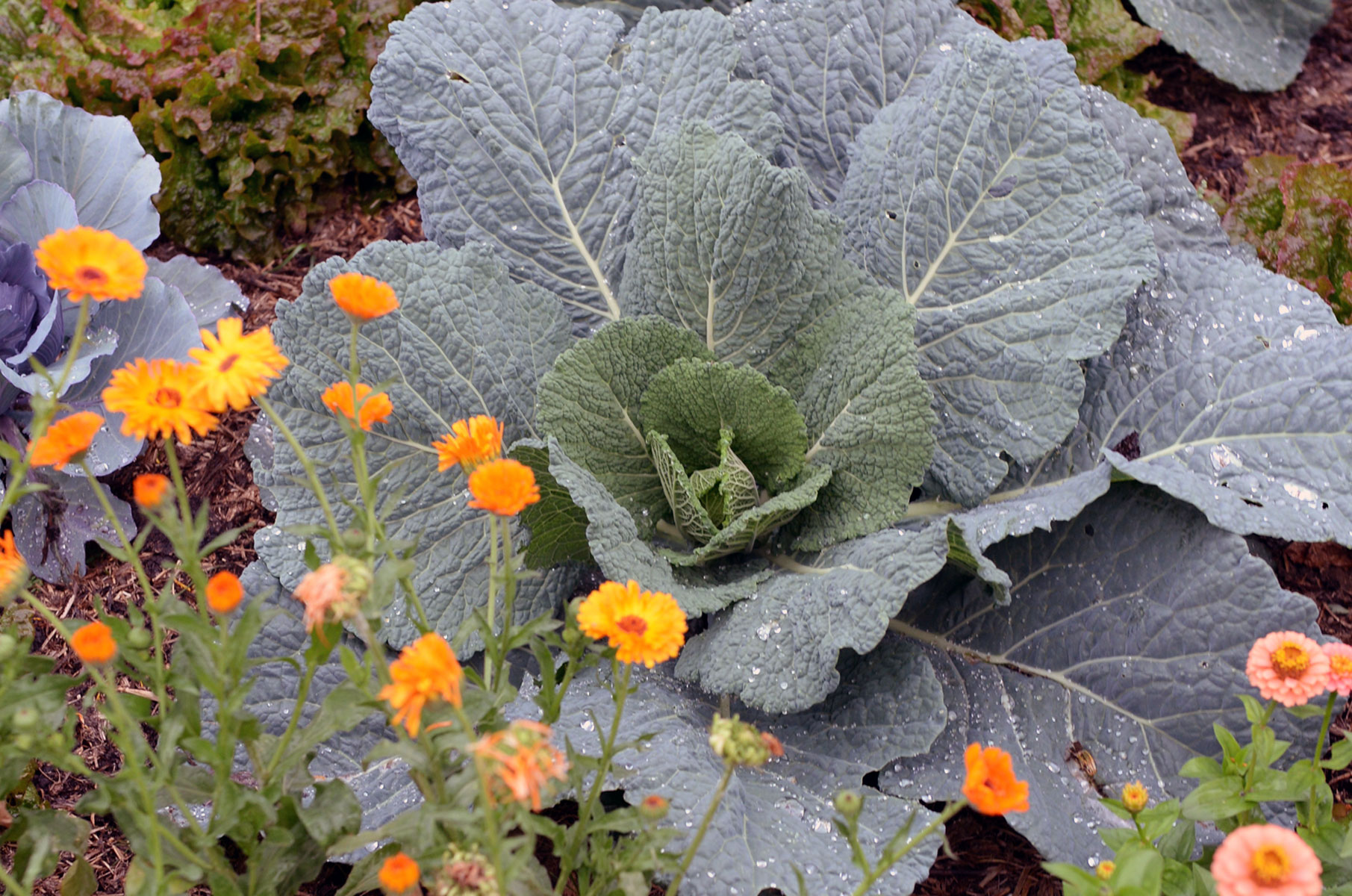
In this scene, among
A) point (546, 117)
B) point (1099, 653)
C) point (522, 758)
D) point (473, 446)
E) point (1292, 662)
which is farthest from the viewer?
point (546, 117)

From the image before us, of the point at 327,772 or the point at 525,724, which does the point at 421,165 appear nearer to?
the point at 327,772

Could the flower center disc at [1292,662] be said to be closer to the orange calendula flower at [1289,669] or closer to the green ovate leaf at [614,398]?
the orange calendula flower at [1289,669]

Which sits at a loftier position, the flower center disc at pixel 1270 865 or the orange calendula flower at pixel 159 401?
the orange calendula flower at pixel 159 401

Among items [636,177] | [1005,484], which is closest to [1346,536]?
[1005,484]

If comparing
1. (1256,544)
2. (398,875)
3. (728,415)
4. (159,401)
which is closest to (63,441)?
(159,401)

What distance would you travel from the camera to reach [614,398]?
2.07 metres

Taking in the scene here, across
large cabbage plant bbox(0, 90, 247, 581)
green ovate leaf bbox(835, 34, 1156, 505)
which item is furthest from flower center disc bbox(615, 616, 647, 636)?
large cabbage plant bbox(0, 90, 247, 581)

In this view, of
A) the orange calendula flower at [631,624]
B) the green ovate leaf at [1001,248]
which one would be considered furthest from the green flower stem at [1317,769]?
the orange calendula flower at [631,624]

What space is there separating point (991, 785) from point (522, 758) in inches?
21.1

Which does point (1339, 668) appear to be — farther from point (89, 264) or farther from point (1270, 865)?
point (89, 264)

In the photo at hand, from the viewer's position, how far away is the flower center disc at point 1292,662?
1.46 meters

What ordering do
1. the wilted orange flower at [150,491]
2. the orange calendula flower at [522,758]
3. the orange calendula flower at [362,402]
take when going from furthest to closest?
1. the orange calendula flower at [362,402]
2. the wilted orange flower at [150,491]
3. the orange calendula flower at [522,758]

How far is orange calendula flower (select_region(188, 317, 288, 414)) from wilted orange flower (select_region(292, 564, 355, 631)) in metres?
0.20

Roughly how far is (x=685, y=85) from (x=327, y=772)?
1611mm
